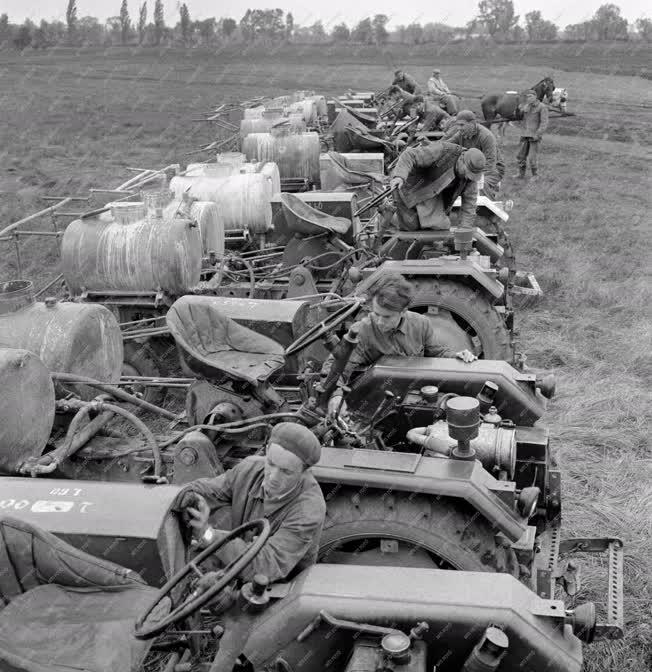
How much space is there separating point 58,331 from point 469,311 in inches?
101

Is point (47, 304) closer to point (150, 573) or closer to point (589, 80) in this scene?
point (150, 573)

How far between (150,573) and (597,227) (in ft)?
30.9

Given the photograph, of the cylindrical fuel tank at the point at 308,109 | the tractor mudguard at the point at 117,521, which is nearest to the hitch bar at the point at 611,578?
the tractor mudguard at the point at 117,521

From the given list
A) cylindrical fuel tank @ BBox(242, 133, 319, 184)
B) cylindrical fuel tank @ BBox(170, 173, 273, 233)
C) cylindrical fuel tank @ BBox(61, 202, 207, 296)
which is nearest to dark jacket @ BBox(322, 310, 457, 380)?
cylindrical fuel tank @ BBox(61, 202, 207, 296)

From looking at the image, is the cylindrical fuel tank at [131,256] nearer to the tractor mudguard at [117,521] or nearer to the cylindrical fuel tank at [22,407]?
the cylindrical fuel tank at [22,407]

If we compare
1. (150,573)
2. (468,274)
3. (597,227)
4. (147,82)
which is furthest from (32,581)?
(147,82)

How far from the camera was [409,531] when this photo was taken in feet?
11.3

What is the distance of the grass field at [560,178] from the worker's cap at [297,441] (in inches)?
64.2

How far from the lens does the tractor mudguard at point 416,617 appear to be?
286 cm

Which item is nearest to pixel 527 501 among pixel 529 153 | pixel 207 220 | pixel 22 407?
pixel 22 407

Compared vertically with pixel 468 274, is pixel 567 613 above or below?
below

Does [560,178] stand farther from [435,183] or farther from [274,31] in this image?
[274,31]

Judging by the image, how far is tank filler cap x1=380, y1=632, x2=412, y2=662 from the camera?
274 centimetres

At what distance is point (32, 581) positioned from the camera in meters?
3.40
